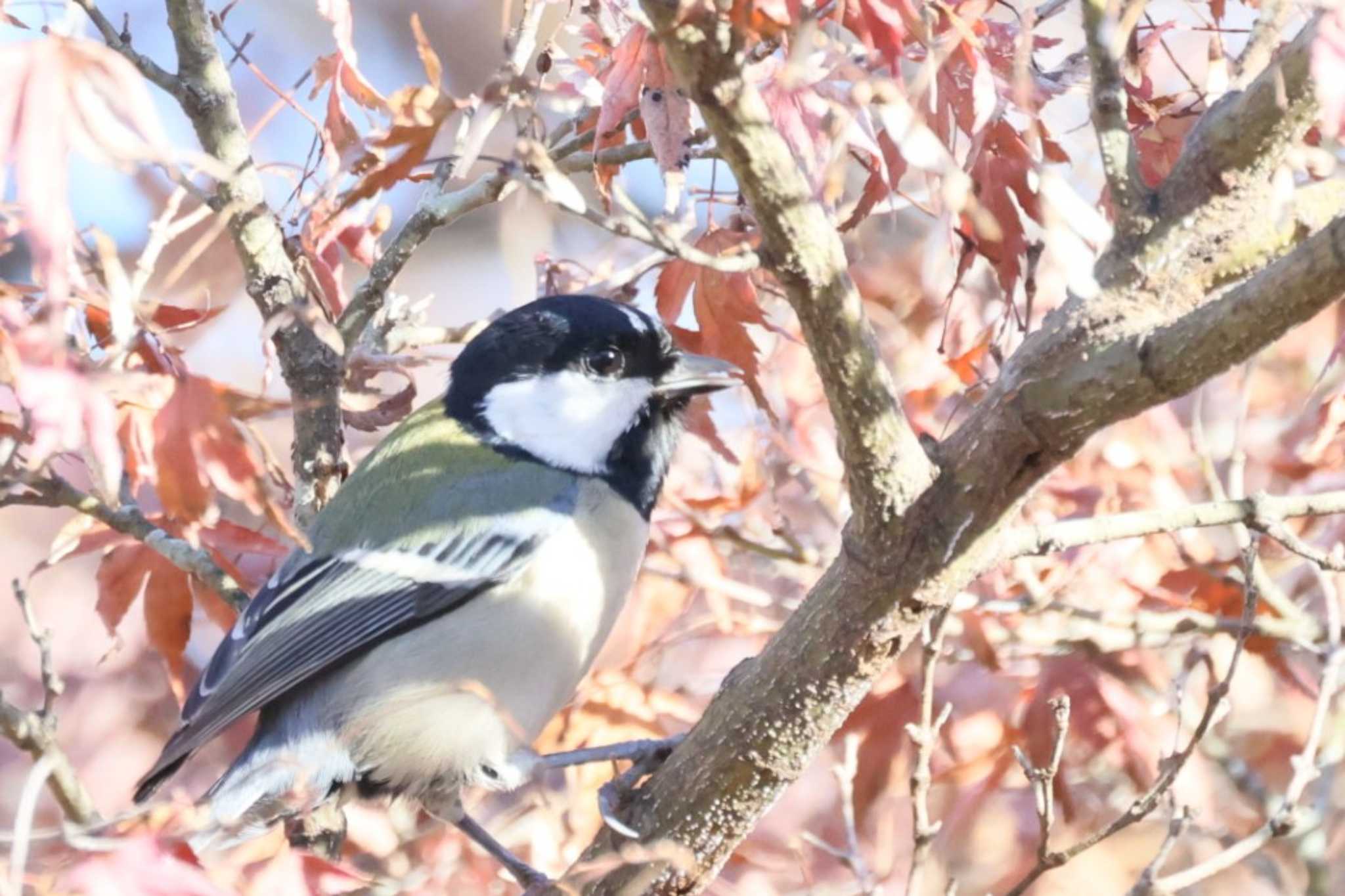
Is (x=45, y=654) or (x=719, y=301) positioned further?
(x=719, y=301)

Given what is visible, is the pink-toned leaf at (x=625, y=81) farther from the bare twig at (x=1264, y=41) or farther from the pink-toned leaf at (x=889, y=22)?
the bare twig at (x=1264, y=41)

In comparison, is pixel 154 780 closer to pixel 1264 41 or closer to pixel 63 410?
pixel 63 410

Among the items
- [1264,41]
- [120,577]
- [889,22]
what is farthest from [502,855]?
[1264,41]

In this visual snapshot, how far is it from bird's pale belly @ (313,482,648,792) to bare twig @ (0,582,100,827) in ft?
1.72

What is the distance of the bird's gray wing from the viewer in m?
2.52

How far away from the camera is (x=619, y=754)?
7.86 ft

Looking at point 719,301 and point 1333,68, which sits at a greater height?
point 1333,68

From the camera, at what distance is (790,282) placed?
1.51 metres

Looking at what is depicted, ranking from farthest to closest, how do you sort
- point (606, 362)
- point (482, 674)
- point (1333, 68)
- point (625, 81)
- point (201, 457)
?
point (606, 362) < point (482, 674) < point (201, 457) < point (625, 81) < point (1333, 68)

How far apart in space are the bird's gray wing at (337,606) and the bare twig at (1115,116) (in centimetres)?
133

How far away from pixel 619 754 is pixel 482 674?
1.10ft

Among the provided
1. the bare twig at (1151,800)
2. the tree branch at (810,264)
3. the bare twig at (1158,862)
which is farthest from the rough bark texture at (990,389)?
the bare twig at (1158,862)

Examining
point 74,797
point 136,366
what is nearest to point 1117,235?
point 136,366

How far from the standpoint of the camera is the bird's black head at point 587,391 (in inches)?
112
